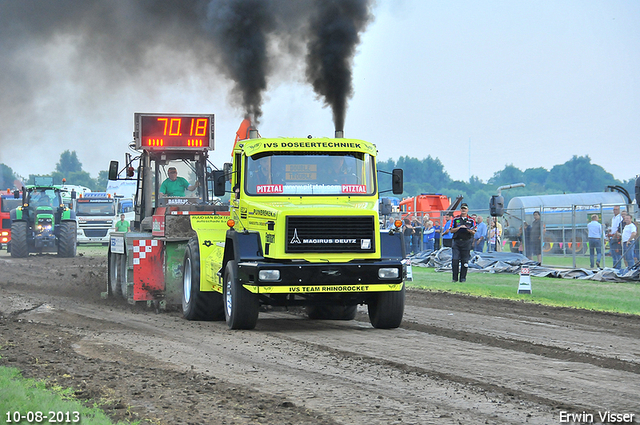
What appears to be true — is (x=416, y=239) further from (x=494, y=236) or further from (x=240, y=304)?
(x=240, y=304)

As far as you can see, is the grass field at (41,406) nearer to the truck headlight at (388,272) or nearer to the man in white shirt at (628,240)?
the truck headlight at (388,272)

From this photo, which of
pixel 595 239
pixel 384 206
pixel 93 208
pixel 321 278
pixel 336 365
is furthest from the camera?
pixel 93 208

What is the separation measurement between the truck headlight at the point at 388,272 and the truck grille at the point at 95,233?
36508 mm

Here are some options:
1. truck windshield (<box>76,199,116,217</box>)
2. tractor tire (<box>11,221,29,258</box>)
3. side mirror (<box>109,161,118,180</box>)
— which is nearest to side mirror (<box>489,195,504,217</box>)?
side mirror (<box>109,161,118,180</box>)

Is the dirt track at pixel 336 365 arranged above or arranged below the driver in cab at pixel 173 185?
below

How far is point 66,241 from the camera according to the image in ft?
103

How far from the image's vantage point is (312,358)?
27.8ft

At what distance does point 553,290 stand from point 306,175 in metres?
8.47

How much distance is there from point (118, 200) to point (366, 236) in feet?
121

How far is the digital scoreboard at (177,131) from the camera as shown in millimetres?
14750

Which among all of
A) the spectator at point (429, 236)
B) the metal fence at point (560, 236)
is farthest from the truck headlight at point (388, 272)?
the spectator at point (429, 236)

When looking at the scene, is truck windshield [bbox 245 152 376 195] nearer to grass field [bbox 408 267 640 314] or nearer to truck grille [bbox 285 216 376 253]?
truck grille [bbox 285 216 376 253]

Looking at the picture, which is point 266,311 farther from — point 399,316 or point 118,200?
point 118,200

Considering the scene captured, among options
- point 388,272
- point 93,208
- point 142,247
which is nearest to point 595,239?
point 388,272
